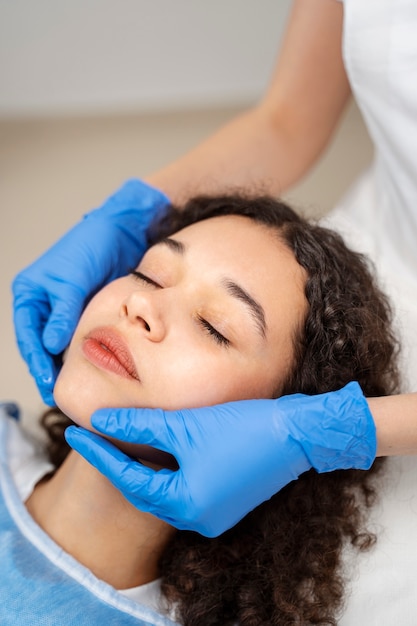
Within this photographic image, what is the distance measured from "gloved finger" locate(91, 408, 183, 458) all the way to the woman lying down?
0.05m

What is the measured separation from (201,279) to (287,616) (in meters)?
0.58

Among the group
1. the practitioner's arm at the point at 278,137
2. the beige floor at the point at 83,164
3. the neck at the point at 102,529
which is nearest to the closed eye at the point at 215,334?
the neck at the point at 102,529

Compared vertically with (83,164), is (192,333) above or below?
above

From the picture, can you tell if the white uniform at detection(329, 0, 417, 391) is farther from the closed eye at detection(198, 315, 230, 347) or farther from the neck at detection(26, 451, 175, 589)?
the neck at detection(26, 451, 175, 589)

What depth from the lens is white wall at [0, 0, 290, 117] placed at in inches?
109

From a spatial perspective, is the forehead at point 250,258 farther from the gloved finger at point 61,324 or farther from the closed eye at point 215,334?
the gloved finger at point 61,324

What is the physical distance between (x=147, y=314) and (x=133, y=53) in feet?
6.73

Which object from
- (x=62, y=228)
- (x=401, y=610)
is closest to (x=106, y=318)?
(x=401, y=610)

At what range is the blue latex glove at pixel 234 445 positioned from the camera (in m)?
1.02

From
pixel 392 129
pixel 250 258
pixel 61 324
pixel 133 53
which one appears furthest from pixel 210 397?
pixel 133 53

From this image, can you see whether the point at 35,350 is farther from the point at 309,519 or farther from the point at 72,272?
the point at 309,519

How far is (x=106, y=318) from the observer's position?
120 cm

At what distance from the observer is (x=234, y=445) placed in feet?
3.38

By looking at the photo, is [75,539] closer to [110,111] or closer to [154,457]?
[154,457]
